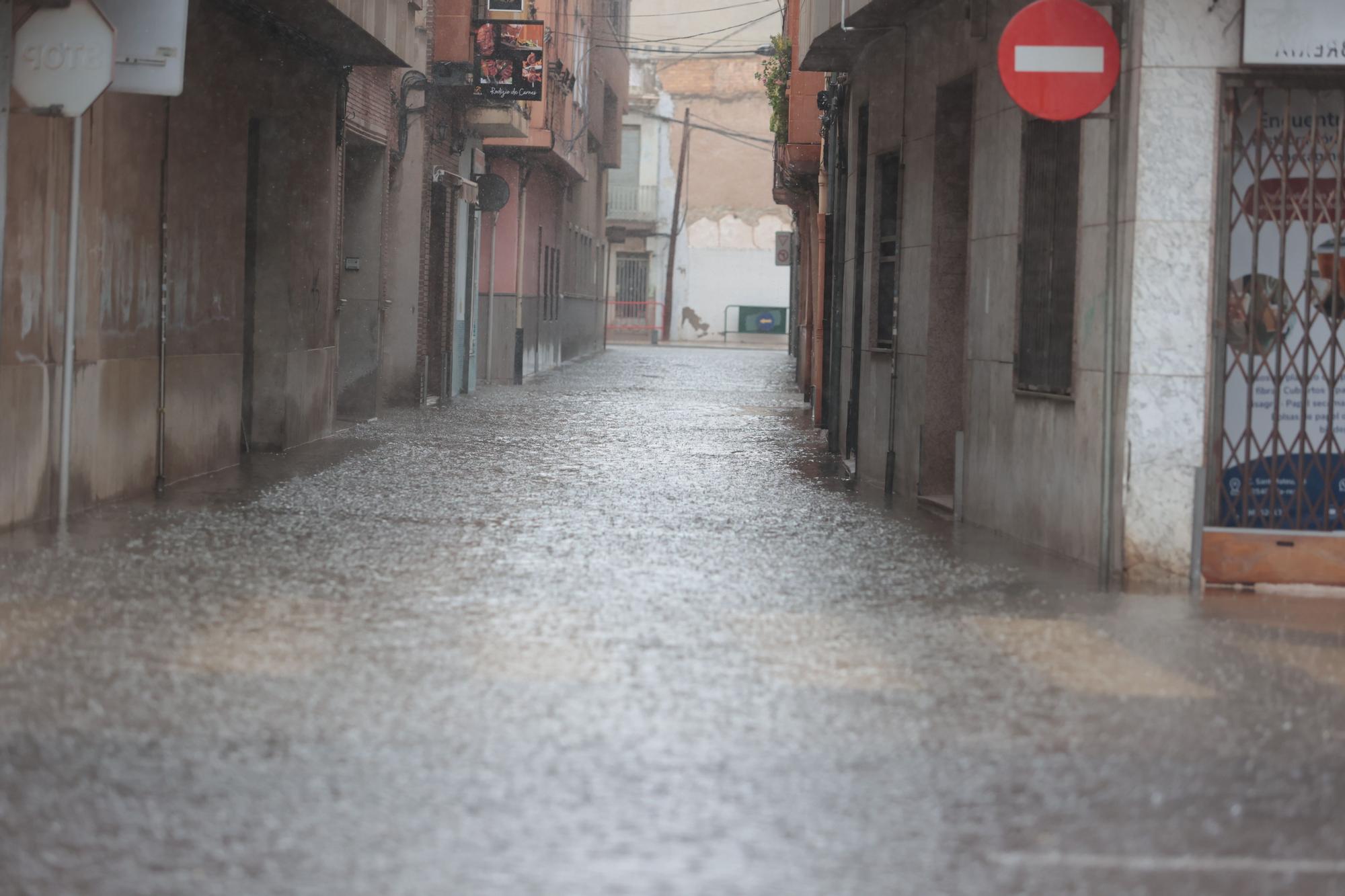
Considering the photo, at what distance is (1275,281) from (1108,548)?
1.61m

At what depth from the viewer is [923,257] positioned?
13828mm

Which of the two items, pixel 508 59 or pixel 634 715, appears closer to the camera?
pixel 634 715

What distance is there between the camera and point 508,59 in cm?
2538

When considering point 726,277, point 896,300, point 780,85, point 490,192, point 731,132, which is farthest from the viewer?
point 731,132

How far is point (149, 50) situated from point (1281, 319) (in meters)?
6.46

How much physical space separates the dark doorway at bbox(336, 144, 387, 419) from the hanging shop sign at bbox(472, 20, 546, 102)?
12.9 ft

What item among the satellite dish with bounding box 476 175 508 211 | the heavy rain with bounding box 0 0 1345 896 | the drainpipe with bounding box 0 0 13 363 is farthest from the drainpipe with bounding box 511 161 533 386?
the drainpipe with bounding box 0 0 13 363

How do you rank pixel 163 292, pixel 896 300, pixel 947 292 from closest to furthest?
pixel 163 292, pixel 947 292, pixel 896 300

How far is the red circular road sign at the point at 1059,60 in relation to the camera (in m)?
9.26

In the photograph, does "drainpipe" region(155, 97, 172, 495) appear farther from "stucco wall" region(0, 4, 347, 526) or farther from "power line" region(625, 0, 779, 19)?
"power line" region(625, 0, 779, 19)

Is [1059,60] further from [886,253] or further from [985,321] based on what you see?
[886,253]

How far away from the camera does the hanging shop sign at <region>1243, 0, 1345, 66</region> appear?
919cm

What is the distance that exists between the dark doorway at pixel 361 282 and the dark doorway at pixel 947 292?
932cm

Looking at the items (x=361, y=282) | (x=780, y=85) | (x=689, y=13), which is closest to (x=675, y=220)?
(x=689, y=13)
